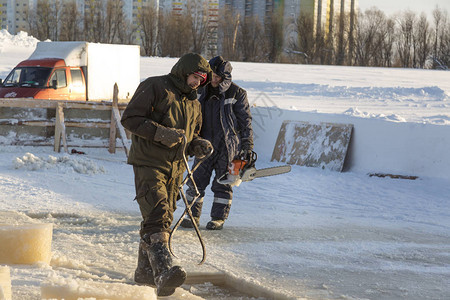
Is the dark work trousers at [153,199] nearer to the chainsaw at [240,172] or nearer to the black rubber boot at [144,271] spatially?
the black rubber boot at [144,271]

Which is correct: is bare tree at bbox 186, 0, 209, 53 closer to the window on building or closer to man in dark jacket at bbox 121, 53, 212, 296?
the window on building

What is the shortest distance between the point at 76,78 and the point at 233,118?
12.2 meters

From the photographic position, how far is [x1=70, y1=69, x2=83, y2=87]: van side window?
19.2 m

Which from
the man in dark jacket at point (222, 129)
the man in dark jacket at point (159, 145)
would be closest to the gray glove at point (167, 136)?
the man in dark jacket at point (159, 145)

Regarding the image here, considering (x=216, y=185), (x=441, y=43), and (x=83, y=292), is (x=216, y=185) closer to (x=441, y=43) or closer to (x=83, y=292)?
(x=83, y=292)

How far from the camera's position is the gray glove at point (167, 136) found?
16.7 feet

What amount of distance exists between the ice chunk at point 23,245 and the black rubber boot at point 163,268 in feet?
3.05

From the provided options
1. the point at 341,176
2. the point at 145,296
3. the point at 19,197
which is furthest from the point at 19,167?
the point at 145,296

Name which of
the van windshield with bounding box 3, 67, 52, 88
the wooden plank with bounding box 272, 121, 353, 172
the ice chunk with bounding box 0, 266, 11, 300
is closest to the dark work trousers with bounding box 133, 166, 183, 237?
the ice chunk with bounding box 0, 266, 11, 300

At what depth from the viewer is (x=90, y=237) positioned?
7.16 m

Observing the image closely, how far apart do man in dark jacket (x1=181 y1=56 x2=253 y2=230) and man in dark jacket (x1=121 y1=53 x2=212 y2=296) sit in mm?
2215

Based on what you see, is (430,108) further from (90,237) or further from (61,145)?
(90,237)

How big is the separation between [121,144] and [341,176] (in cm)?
535

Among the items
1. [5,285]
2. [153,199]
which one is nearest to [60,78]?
[153,199]
